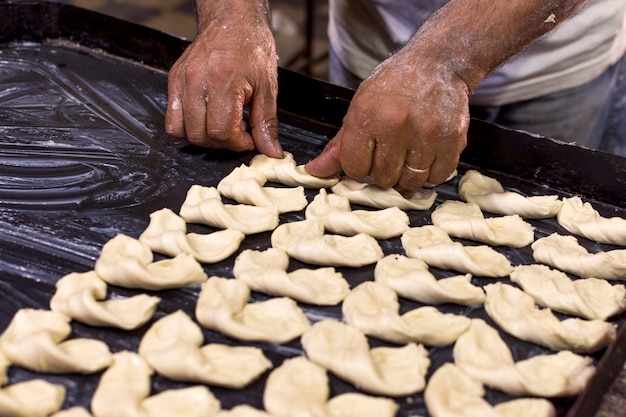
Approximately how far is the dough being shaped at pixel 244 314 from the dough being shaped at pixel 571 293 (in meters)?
0.58

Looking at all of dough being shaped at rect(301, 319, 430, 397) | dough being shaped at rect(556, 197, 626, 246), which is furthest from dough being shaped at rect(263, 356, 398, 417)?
dough being shaped at rect(556, 197, 626, 246)

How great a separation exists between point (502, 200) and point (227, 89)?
0.88m

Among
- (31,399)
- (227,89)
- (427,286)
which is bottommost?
(31,399)

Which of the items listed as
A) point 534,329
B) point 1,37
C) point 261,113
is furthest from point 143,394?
point 1,37

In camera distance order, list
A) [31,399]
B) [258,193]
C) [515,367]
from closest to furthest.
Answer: [31,399]
[515,367]
[258,193]

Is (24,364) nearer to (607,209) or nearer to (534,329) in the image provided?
(534,329)

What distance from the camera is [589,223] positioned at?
1.90m

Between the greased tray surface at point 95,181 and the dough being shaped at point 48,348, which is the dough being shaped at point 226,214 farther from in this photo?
the dough being shaped at point 48,348

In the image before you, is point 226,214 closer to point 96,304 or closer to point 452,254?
point 96,304

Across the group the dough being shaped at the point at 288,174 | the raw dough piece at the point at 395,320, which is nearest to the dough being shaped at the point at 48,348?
the raw dough piece at the point at 395,320

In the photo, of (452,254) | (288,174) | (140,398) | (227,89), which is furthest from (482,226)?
(140,398)

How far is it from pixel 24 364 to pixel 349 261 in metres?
0.79

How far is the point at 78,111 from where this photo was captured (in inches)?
93.4

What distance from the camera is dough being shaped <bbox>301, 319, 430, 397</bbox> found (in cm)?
140
